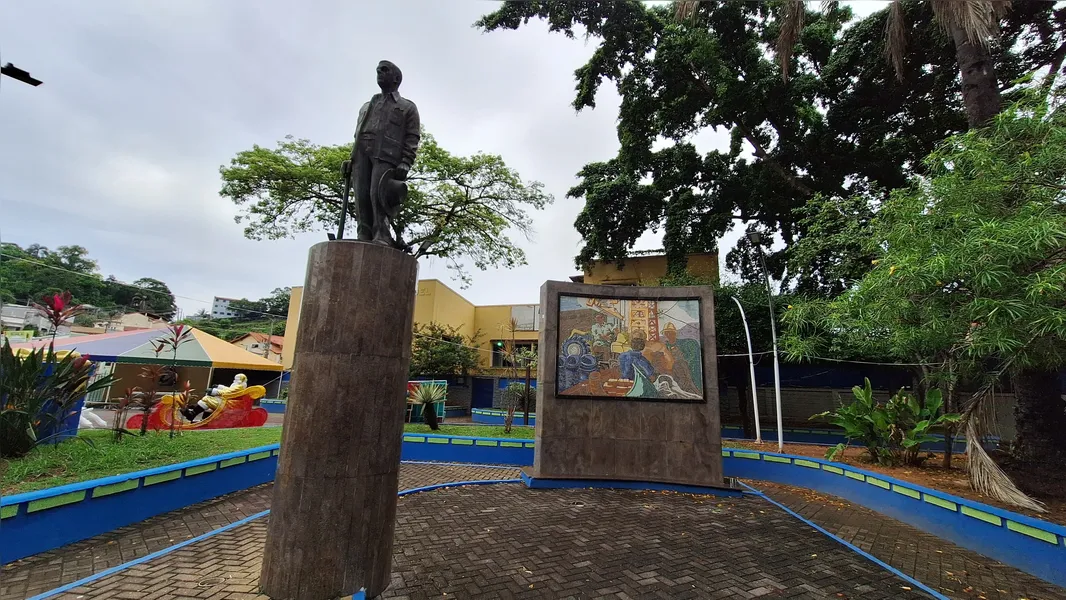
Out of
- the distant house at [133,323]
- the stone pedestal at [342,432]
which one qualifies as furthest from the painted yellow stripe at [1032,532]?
the distant house at [133,323]

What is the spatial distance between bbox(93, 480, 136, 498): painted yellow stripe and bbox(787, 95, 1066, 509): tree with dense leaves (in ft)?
28.6

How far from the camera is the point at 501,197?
19047mm

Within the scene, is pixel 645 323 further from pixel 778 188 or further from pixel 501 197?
pixel 501 197

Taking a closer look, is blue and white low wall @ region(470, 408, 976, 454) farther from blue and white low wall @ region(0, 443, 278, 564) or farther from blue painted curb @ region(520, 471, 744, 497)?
blue and white low wall @ region(0, 443, 278, 564)

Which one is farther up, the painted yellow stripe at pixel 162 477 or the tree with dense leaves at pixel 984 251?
the tree with dense leaves at pixel 984 251

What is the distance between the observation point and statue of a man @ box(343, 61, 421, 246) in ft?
14.2

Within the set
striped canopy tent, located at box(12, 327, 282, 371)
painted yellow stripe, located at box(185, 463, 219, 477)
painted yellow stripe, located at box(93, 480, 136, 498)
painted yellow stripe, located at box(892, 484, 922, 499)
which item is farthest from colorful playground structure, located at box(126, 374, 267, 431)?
painted yellow stripe, located at box(892, 484, 922, 499)

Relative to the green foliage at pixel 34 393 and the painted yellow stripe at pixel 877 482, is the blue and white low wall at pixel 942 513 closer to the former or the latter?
the painted yellow stripe at pixel 877 482

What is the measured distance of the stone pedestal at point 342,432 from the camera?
3.33m

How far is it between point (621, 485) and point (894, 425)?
5461mm

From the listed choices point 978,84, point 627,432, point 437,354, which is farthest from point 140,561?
point 437,354

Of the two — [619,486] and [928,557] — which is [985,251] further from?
[619,486]

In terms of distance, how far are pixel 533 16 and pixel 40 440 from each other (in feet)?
53.8

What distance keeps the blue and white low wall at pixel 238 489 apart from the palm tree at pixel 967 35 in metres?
6.12
